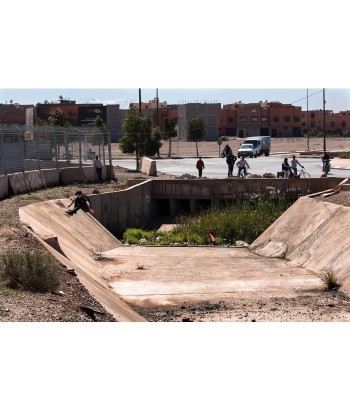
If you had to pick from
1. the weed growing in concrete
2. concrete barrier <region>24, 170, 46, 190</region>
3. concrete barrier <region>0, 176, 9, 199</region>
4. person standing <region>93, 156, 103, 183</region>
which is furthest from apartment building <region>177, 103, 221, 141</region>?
the weed growing in concrete

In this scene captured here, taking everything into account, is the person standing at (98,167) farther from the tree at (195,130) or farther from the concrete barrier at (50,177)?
the tree at (195,130)

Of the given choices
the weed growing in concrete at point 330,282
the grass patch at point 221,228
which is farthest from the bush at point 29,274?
the grass patch at point 221,228

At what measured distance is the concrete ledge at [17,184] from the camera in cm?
3350

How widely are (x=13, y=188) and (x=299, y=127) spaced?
95.9m

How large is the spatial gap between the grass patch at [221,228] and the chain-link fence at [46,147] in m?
4.45

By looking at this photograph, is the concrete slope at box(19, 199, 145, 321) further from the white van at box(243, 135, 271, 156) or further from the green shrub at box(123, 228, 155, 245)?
the white van at box(243, 135, 271, 156)

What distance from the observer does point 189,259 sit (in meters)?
30.3

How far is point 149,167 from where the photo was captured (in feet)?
163

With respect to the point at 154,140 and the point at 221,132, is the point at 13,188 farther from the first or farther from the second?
the point at 221,132

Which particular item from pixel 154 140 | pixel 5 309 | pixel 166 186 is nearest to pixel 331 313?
pixel 5 309

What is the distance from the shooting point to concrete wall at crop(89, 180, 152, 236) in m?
37.0

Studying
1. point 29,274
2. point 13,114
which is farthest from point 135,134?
point 13,114

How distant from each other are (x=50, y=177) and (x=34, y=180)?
7.77ft

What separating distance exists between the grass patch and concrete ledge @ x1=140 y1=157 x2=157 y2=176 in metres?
10.9
